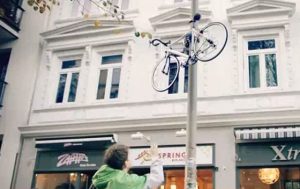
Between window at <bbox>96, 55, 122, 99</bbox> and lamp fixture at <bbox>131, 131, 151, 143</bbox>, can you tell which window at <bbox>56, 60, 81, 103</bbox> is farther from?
lamp fixture at <bbox>131, 131, 151, 143</bbox>

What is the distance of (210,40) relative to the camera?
334 inches

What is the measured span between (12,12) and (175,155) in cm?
807

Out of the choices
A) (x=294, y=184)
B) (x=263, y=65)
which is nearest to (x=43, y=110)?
(x=263, y=65)

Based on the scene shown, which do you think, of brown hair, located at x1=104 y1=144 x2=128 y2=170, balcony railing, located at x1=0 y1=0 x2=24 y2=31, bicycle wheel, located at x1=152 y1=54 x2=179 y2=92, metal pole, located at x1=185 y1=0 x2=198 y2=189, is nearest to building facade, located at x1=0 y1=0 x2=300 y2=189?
balcony railing, located at x1=0 y1=0 x2=24 y2=31

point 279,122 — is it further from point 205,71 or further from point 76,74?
point 76,74

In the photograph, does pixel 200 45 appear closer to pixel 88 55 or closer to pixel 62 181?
pixel 88 55

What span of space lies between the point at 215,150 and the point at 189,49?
14.6ft

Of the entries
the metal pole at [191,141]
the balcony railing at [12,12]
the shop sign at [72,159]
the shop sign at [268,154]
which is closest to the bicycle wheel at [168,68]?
the metal pole at [191,141]

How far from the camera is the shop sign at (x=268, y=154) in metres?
11.4

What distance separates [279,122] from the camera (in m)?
11.6

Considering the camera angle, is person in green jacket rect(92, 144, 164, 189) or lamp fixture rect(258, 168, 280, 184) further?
lamp fixture rect(258, 168, 280, 184)

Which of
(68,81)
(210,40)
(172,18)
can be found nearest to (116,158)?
(210,40)

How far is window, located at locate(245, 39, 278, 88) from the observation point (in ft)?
40.7

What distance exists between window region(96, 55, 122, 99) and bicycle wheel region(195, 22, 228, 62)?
541 cm
